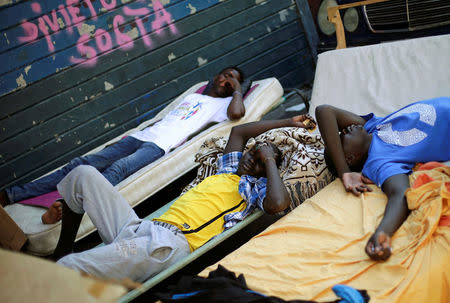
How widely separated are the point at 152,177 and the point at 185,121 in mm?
827

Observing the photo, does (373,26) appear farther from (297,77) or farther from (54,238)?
(54,238)

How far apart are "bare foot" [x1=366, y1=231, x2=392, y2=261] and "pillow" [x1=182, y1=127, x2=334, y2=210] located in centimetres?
77

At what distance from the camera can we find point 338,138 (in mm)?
2596

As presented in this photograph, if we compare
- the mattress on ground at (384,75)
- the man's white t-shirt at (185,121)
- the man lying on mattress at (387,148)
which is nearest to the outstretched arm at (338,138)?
the man lying on mattress at (387,148)

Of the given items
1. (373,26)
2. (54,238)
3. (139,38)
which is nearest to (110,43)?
(139,38)

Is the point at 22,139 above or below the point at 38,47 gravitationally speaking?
below

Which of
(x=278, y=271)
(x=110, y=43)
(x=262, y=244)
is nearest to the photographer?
(x=278, y=271)

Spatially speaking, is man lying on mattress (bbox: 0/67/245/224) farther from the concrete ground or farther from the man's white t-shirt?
the concrete ground

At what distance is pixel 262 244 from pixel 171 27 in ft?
13.3

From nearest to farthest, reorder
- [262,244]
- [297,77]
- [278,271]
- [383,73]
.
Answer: [278,271], [262,244], [383,73], [297,77]

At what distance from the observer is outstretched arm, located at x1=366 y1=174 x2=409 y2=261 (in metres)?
1.88

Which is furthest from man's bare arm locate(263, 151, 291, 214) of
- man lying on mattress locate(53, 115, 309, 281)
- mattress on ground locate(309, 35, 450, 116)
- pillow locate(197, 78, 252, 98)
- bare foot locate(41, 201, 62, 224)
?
pillow locate(197, 78, 252, 98)

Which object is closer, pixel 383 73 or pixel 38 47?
pixel 383 73

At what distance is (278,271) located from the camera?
6.61 feet
